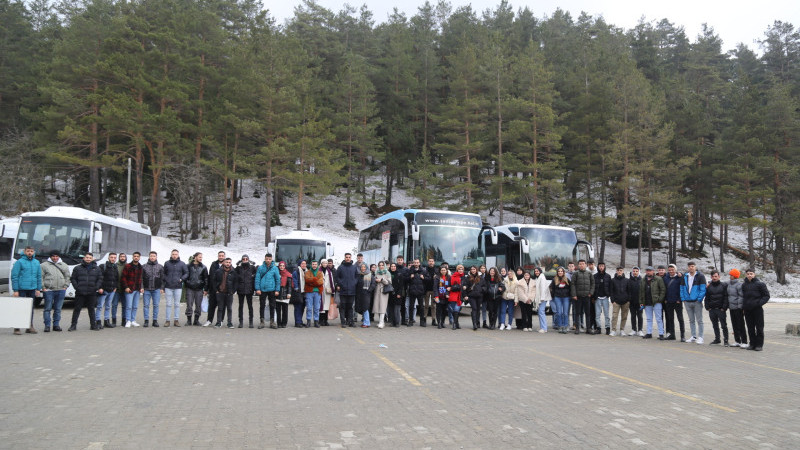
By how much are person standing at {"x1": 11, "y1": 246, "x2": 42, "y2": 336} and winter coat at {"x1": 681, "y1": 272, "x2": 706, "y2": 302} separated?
15.7 m

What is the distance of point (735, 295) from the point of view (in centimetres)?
1202

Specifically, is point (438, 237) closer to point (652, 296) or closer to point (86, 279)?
point (652, 296)

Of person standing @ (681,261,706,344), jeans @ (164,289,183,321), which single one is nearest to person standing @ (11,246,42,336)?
jeans @ (164,289,183,321)

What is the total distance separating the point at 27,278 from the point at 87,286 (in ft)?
3.99

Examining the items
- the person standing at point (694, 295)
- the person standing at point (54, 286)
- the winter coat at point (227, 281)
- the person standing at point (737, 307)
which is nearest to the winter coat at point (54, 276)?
the person standing at point (54, 286)

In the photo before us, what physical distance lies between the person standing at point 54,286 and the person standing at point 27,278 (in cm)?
12

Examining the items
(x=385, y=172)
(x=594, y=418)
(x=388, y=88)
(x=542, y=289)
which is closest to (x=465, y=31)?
(x=388, y=88)

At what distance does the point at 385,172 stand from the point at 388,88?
9.19 meters

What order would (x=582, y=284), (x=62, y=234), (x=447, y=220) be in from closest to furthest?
(x=582, y=284) → (x=62, y=234) → (x=447, y=220)

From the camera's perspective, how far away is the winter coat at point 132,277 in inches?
506

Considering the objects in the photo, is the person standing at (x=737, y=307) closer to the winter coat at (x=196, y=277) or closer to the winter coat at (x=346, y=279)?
the winter coat at (x=346, y=279)

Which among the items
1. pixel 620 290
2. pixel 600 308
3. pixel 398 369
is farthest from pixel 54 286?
pixel 620 290

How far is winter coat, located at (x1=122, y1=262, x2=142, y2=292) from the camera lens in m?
12.9

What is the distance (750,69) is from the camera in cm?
7388
